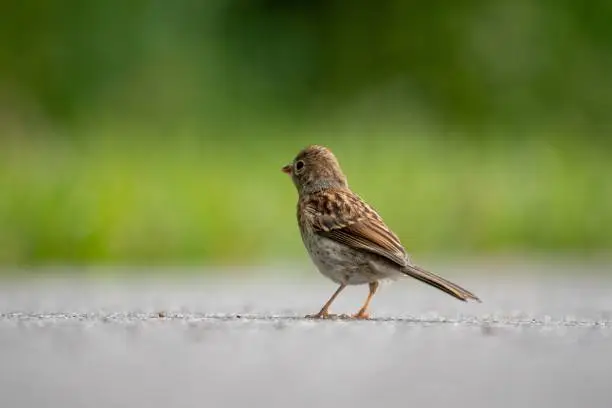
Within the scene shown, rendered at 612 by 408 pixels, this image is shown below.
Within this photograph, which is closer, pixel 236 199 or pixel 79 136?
pixel 236 199

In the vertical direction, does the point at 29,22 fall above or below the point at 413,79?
below

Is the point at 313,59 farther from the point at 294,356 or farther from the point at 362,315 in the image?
the point at 294,356

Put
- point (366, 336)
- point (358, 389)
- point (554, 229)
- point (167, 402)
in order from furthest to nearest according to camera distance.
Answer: point (554, 229) < point (366, 336) < point (358, 389) < point (167, 402)

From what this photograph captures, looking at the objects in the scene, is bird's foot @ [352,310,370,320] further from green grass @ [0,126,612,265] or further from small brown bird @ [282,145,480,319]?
green grass @ [0,126,612,265]

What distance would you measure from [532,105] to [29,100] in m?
6.40

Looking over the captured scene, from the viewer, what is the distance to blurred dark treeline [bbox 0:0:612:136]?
16016mm

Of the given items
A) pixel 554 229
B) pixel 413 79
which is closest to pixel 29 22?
pixel 413 79

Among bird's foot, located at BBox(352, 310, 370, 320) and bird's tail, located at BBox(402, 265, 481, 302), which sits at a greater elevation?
bird's tail, located at BBox(402, 265, 481, 302)

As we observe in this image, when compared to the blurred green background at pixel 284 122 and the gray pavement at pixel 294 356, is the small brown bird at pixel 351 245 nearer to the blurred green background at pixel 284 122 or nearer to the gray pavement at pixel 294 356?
the gray pavement at pixel 294 356

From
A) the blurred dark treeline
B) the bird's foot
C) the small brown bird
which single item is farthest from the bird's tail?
the blurred dark treeline

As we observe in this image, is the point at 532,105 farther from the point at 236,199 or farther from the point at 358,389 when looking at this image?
the point at 358,389

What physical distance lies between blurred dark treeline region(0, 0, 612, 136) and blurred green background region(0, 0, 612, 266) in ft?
0.09

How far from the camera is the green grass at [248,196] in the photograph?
33.3ft

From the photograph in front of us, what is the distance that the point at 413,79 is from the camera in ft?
57.2
